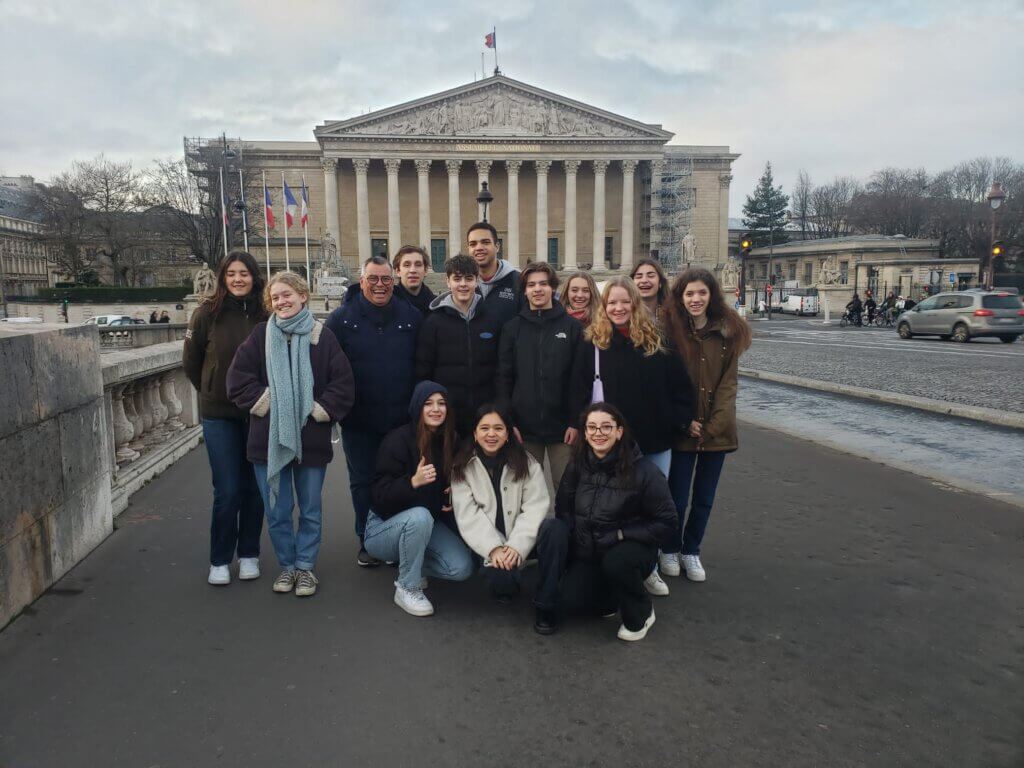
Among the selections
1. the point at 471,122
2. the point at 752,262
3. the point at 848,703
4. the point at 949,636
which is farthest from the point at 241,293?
the point at 752,262

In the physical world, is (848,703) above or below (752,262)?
below

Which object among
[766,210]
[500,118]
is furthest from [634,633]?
[766,210]

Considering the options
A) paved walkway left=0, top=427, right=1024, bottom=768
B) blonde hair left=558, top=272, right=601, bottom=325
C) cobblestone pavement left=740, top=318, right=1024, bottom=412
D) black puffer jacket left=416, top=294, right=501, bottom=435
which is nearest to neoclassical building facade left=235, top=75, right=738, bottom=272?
cobblestone pavement left=740, top=318, right=1024, bottom=412

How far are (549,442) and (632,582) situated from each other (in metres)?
1.33

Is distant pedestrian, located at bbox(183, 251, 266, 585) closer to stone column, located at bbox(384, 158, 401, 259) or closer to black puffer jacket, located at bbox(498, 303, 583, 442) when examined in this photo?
black puffer jacket, located at bbox(498, 303, 583, 442)

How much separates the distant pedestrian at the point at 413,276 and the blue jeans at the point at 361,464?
3.28ft

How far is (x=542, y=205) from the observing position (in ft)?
199

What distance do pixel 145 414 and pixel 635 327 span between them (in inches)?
216

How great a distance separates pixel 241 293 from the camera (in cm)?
473

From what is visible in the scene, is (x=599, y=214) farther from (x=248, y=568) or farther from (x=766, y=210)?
(x=248, y=568)

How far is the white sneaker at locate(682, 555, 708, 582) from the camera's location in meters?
4.64

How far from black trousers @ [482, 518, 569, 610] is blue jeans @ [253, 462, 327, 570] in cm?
114

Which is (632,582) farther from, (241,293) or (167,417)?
(167,417)

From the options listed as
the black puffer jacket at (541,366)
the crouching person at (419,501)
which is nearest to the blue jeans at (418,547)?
the crouching person at (419,501)
